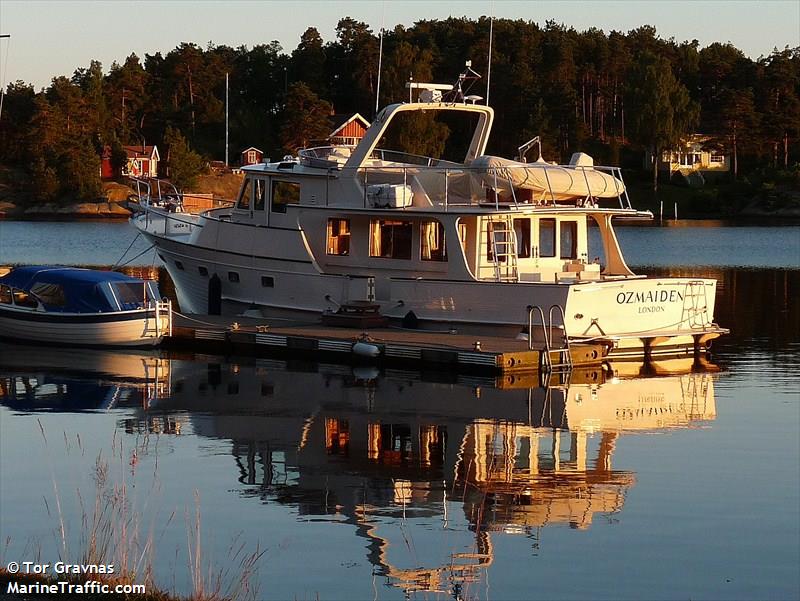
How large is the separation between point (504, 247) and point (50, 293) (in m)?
8.74

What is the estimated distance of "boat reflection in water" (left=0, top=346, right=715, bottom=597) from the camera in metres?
14.2

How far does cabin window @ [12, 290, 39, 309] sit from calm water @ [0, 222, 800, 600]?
0.97 m

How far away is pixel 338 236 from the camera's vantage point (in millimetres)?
28641

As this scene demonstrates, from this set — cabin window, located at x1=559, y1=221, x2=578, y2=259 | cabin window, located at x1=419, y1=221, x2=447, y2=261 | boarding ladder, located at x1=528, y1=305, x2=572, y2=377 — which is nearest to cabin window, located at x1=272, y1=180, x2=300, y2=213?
cabin window, located at x1=419, y1=221, x2=447, y2=261

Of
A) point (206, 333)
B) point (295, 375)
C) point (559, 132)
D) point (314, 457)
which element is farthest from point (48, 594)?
point (559, 132)

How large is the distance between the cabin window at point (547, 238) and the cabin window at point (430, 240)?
1.93 m

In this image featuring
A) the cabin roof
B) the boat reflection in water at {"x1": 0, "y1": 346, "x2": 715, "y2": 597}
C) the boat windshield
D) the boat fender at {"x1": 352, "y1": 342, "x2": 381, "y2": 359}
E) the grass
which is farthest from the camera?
the boat windshield

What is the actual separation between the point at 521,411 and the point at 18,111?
94275 mm

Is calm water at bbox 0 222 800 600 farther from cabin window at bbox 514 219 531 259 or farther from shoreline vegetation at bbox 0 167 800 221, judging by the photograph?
shoreline vegetation at bbox 0 167 800 221

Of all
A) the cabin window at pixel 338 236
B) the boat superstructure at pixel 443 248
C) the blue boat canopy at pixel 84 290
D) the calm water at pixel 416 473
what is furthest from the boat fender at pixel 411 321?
the blue boat canopy at pixel 84 290

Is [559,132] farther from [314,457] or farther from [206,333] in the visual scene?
[314,457]

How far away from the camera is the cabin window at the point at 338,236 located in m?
28.5

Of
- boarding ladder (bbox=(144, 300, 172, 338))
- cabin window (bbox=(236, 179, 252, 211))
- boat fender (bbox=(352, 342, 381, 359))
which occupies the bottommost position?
boat fender (bbox=(352, 342, 381, 359))

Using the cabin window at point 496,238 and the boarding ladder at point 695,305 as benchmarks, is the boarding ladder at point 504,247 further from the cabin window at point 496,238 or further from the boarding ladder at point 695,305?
the boarding ladder at point 695,305
